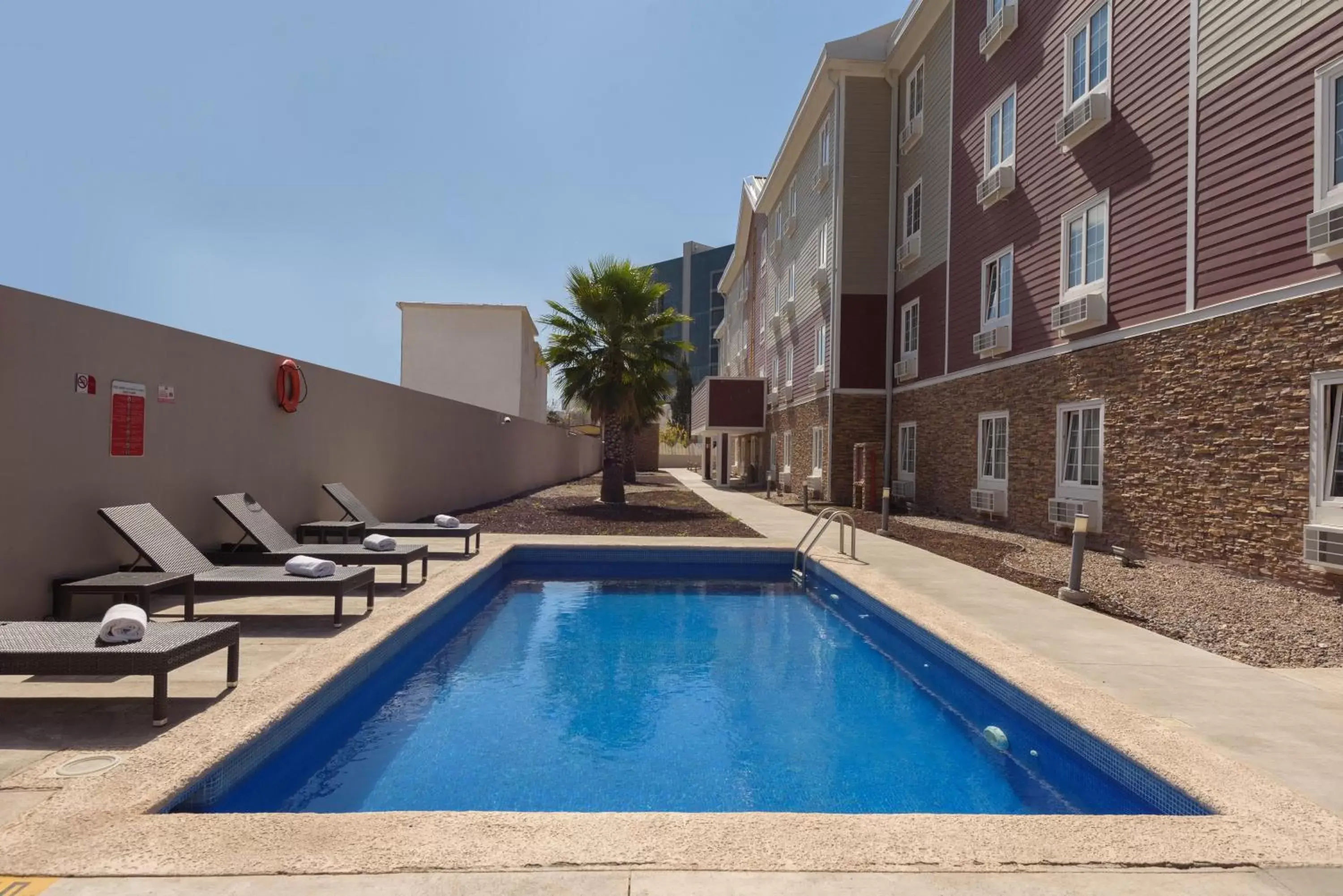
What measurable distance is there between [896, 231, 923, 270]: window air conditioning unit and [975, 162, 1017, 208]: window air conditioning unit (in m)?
2.66

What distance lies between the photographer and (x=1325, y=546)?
6.68 metres

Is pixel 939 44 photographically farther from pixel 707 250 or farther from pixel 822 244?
pixel 707 250

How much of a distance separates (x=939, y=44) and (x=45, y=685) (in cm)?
1800

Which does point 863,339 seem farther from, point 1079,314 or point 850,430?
point 1079,314

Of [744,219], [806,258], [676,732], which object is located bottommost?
[676,732]

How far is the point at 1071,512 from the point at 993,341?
12.1 feet

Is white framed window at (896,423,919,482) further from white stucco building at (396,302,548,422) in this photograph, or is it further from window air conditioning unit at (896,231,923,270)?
white stucco building at (396,302,548,422)

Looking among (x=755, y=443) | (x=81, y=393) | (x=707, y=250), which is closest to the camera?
(x=81, y=393)

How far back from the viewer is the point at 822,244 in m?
19.5

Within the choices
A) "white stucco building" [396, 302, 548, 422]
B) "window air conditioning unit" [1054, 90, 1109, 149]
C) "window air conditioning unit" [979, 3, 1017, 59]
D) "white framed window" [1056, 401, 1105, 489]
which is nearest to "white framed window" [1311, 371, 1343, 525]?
"white framed window" [1056, 401, 1105, 489]

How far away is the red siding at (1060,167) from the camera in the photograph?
9203mm

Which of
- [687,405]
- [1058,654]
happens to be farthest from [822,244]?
[687,405]

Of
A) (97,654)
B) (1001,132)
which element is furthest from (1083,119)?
(97,654)

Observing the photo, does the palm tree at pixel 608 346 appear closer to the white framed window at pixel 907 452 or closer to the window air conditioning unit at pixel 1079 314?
the white framed window at pixel 907 452
